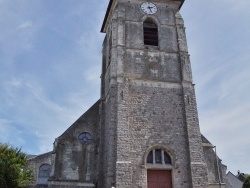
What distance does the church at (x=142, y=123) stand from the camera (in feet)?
61.7

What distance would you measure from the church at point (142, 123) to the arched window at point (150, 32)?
0.07 m

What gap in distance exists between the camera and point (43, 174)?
2617cm

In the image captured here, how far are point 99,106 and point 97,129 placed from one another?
177 centimetres

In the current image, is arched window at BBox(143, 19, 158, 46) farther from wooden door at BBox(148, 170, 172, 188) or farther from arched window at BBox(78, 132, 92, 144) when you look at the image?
wooden door at BBox(148, 170, 172, 188)

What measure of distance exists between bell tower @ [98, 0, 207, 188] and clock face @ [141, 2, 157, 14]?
0.02 metres

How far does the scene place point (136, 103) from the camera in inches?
806

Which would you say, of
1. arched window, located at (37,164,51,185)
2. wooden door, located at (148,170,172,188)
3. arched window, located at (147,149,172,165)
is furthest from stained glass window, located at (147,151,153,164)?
arched window, located at (37,164,51,185)

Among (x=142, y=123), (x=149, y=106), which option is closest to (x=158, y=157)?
(x=142, y=123)

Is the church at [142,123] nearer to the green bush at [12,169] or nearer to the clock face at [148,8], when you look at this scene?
the clock face at [148,8]

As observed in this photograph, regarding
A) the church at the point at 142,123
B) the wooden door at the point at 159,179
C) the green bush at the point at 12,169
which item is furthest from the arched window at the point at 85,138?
the wooden door at the point at 159,179

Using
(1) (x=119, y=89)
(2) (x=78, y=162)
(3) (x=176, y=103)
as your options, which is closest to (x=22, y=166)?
(2) (x=78, y=162)

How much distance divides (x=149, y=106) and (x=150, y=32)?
6.12m

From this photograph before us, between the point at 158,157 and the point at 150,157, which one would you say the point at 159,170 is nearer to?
the point at 158,157

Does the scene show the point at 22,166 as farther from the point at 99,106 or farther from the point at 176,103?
the point at 176,103
